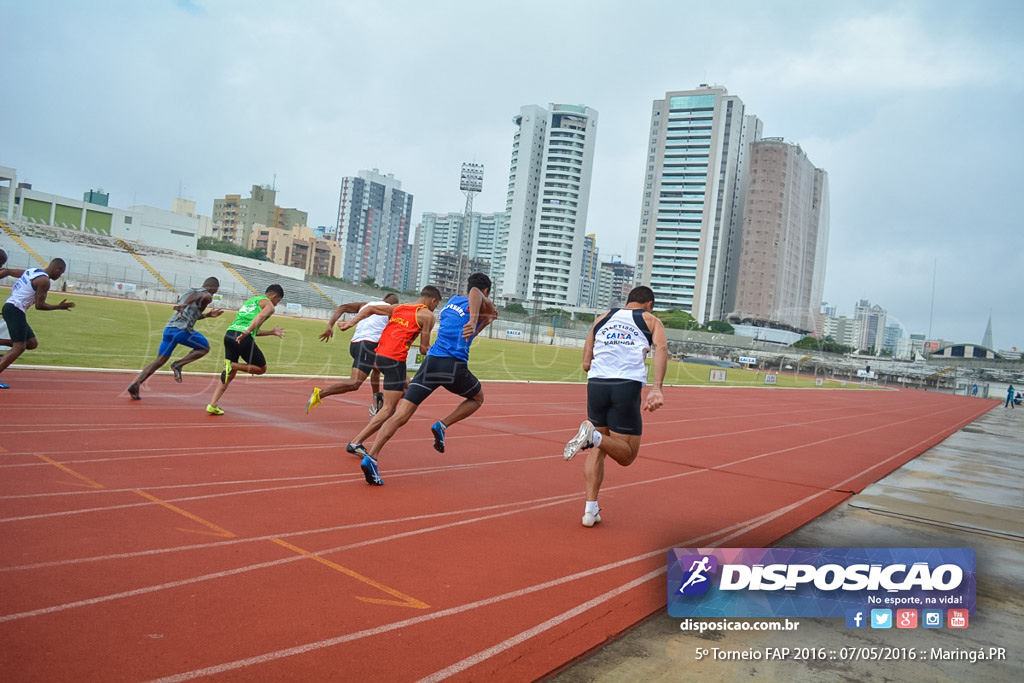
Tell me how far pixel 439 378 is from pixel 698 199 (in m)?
139

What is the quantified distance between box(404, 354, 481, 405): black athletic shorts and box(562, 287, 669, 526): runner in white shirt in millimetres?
1436

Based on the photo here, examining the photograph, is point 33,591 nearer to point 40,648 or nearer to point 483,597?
point 40,648

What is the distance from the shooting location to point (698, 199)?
5404 inches

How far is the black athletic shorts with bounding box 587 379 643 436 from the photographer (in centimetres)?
540

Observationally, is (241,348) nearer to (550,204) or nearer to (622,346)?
(622,346)

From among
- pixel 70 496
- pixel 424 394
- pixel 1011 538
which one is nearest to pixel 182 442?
pixel 70 496

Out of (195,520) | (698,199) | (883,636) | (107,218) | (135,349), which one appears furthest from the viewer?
(698,199)

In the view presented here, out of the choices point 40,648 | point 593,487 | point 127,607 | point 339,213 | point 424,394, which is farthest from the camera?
point 339,213

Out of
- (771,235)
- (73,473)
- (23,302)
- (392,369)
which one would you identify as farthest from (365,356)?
(771,235)

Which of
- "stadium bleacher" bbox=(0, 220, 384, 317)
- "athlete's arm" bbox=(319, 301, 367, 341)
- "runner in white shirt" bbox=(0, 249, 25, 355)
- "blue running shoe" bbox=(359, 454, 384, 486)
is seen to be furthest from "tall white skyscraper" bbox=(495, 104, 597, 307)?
"blue running shoe" bbox=(359, 454, 384, 486)

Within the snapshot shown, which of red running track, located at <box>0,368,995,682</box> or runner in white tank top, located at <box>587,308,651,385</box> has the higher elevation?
runner in white tank top, located at <box>587,308,651,385</box>

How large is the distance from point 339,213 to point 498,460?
650 ft

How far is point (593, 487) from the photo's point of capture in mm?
5629

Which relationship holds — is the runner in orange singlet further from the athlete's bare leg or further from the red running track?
the athlete's bare leg
